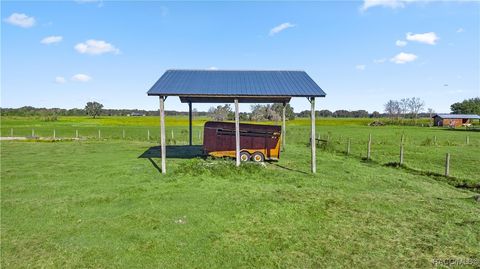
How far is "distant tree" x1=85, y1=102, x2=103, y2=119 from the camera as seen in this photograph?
428 feet

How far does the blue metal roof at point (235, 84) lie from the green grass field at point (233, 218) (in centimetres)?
315

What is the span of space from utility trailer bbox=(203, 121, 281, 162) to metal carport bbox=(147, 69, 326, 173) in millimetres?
1462

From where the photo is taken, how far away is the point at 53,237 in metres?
6.39

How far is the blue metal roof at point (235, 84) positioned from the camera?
13547 millimetres

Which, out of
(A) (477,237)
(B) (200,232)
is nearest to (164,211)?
(B) (200,232)

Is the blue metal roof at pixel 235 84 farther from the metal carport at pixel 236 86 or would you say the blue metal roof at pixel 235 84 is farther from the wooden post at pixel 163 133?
the wooden post at pixel 163 133

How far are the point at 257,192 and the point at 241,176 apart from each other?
244 centimetres

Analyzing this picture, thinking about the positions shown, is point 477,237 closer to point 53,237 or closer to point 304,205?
point 304,205

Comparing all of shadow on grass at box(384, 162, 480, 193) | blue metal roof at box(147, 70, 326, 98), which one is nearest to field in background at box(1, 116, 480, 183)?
shadow on grass at box(384, 162, 480, 193)

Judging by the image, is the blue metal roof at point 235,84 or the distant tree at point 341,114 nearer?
the blue metal roof at point 235,84

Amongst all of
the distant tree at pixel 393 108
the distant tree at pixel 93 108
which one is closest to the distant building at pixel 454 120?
the distant tree at pixel 393 108

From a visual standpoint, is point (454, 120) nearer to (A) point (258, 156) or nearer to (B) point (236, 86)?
(A) point (258, 156)

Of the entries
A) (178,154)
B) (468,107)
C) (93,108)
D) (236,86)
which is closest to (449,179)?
(236,86)

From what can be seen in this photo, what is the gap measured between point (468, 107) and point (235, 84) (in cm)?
11763
